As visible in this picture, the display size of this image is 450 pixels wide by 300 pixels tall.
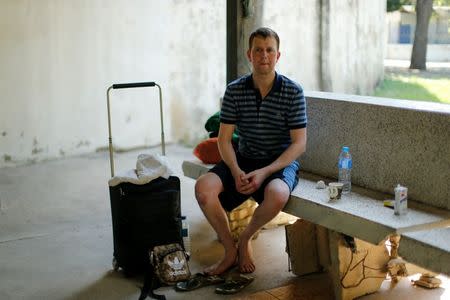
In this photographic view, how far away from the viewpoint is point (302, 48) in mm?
8523

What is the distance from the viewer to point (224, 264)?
3.48 meters

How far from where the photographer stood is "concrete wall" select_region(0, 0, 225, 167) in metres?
6.34

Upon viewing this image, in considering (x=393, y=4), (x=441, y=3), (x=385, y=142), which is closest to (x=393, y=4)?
(x=393, y=4)

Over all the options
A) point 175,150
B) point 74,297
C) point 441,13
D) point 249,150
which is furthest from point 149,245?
point 441,13

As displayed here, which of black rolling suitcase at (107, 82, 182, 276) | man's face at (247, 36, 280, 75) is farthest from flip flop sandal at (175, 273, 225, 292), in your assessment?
man's face at (247, 36, 280, 75)

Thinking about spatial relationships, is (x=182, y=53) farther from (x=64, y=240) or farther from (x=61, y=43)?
(x=64, y=240)

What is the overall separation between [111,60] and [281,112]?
3777mm

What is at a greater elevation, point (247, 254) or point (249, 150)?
point (249, 150)

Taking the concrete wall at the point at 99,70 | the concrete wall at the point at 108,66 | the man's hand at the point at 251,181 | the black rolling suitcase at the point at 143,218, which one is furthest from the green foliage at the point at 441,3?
the black rolling suitcase at the point at 143,218

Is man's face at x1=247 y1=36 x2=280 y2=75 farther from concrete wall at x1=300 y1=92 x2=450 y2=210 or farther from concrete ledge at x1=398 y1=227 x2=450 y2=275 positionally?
concrete ledge at x1=398 y1=227 x2=450 y2=275

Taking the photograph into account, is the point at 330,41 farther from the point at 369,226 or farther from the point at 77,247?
the point at 369,226

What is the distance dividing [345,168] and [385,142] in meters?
0.26

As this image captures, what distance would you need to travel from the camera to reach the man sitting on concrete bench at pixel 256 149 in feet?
11.2

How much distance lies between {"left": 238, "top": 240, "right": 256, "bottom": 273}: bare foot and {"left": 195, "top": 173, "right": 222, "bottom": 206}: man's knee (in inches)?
12.0
